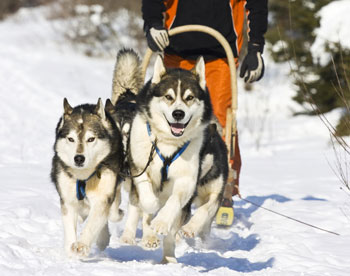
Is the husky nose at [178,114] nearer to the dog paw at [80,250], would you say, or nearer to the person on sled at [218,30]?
the dog paw at [80,250]

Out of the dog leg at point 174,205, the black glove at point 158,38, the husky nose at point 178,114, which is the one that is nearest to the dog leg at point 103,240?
the dog leg at point 174,205

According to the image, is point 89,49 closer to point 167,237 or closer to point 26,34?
point 26,34

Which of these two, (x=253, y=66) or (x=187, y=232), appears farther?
(x=253, y=66)

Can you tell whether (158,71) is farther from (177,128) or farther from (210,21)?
(210,21)

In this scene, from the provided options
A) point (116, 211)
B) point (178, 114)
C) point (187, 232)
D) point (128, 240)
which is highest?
point (178, 114)

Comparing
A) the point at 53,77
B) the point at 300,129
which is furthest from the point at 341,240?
the point at 53,77

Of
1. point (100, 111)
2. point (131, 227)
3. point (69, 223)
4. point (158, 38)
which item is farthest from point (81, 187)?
point (158, 38)

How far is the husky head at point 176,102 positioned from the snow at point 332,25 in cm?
544

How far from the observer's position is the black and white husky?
352cm

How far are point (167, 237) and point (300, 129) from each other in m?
8.36

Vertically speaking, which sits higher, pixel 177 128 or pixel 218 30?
pixel 218 30

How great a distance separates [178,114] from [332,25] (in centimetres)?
632

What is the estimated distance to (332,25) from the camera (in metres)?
8.96

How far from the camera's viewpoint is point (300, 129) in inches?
452
